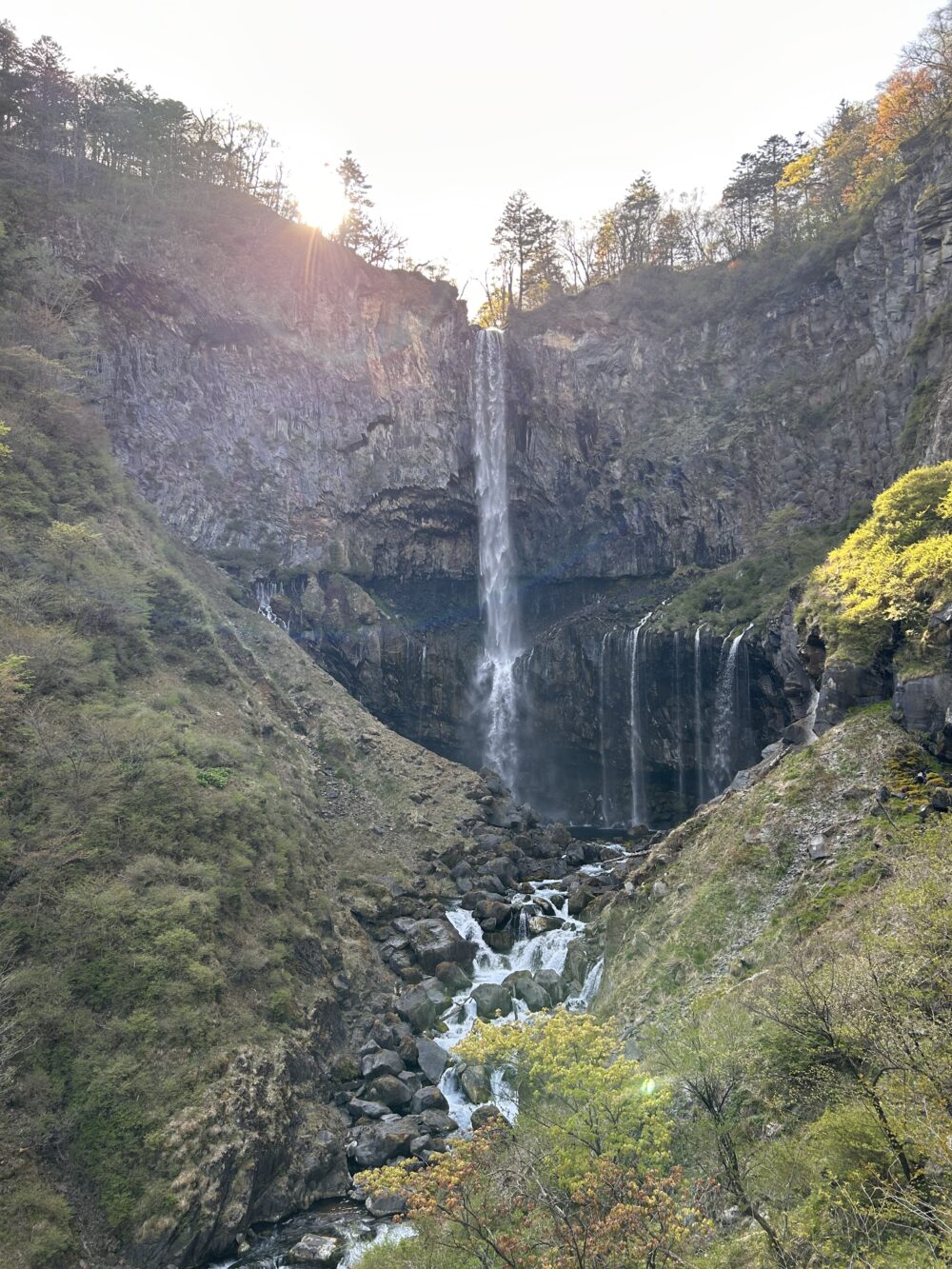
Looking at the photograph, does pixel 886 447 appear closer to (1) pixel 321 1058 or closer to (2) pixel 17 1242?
(1) pixel 321 1058

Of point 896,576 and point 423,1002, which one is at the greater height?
point 896,576

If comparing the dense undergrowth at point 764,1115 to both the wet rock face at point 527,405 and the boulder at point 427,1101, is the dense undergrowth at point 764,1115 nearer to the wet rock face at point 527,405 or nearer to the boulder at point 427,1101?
the boulder at point 427,1101

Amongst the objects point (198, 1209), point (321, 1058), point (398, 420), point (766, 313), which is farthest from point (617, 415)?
point (198, 1209)

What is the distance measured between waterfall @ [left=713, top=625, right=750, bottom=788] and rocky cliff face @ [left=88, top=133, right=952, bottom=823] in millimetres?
855

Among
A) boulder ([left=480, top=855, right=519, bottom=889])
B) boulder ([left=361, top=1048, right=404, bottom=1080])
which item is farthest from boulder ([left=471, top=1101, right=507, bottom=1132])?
boulder ([left=480, top=855, right=519, bottom=889])

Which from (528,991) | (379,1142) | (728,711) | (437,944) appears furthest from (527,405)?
(379,1142)

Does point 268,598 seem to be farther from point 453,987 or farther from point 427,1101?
point 427,1101

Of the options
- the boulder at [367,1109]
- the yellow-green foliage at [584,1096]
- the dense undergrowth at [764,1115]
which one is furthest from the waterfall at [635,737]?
the yellow-green foliage at [584,1096]

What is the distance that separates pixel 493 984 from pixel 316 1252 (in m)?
8.81

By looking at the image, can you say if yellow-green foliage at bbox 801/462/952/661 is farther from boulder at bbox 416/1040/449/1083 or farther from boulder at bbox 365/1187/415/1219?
boulder at bbox 365/1187/415/1219

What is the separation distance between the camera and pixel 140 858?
1702 centimetres

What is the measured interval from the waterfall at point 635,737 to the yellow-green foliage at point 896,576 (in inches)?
674

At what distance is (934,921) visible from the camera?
8.91 metres

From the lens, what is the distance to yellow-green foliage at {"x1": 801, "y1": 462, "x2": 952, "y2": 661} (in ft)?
56.6
